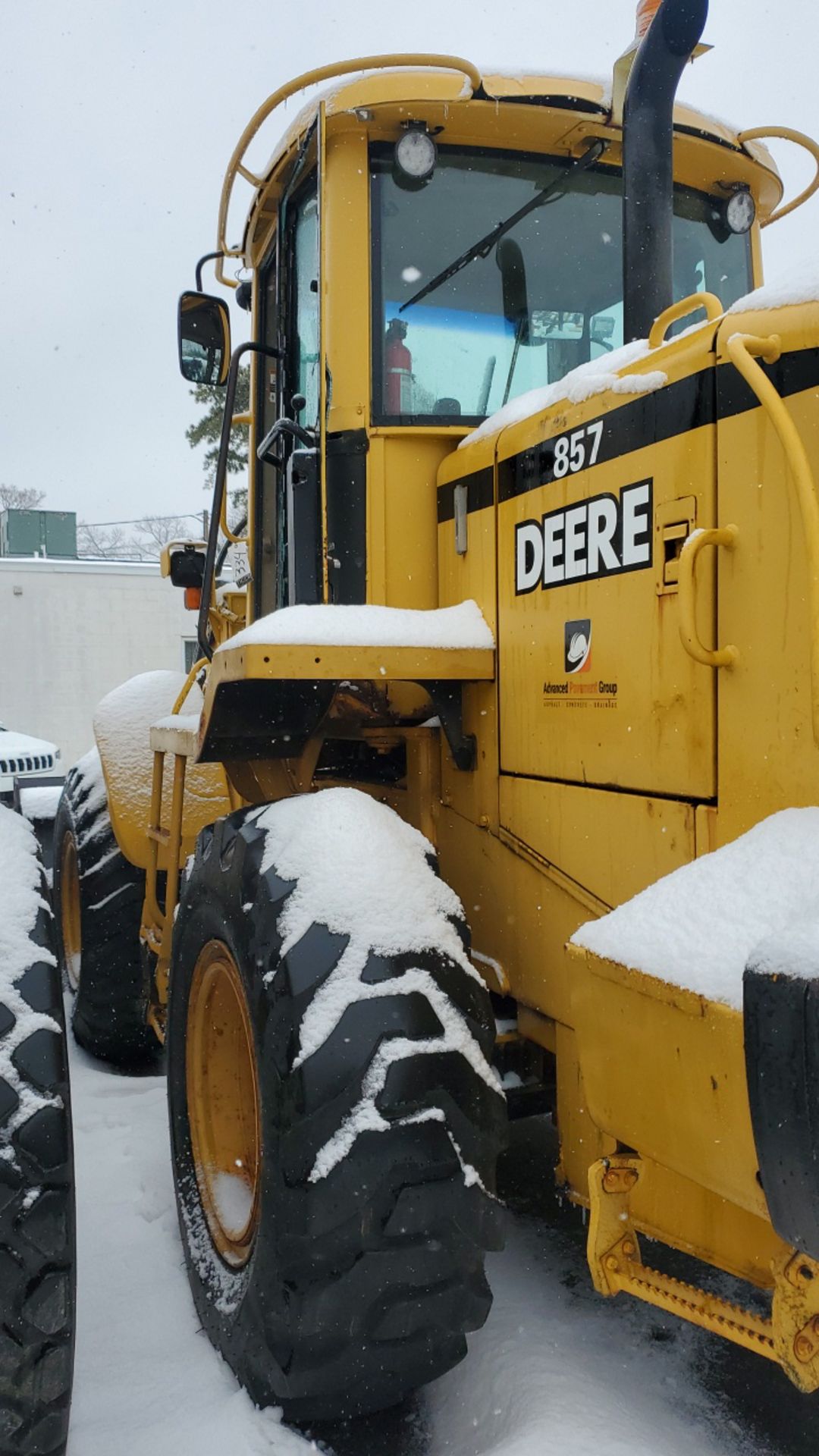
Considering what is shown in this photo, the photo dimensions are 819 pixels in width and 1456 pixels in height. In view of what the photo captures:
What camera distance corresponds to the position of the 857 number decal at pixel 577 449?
7.39 feet

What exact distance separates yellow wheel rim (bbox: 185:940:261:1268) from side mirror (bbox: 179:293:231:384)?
207 cm

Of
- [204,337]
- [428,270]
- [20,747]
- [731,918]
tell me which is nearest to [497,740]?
[731,918]

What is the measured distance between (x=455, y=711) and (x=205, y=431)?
53.5 ft

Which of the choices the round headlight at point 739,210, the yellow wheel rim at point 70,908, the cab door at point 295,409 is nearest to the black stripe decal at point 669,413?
the cab door at point 295,409

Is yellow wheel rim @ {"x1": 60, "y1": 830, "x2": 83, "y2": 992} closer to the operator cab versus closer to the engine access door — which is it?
the operator cab

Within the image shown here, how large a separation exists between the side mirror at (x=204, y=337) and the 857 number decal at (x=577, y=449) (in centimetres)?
179

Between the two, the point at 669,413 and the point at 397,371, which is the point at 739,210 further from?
the point at 669,413

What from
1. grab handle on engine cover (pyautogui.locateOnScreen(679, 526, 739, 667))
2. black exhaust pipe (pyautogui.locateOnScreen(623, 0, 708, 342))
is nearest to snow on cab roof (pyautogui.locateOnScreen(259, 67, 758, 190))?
black exhaust pipe (pyautogui.locateOnScreen(623, 0, 708, 342))

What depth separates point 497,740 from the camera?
8.89 feet

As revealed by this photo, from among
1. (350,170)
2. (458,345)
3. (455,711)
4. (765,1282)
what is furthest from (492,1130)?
(350,170)

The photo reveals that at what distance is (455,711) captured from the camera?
111 inches

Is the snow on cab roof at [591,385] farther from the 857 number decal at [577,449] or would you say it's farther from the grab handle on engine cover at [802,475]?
the grab handle on engine cover at [802,475]

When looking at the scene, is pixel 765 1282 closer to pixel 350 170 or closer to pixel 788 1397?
pixel 788 1397

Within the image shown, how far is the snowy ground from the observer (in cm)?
219
